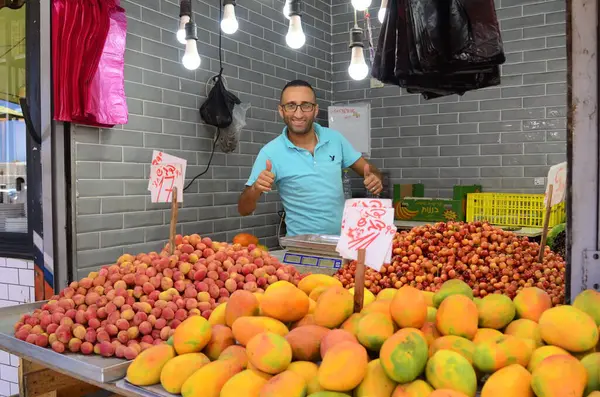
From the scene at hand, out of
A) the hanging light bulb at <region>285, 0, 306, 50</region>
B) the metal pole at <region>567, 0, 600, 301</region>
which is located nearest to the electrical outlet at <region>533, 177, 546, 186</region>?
the hanging light bulb at <region>285, 0, 306, 50</region>

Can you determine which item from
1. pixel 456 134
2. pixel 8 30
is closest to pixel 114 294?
pixel 8 30

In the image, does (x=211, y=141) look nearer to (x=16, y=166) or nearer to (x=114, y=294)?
(x=16, y=166)

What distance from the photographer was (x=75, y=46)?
3195 mm

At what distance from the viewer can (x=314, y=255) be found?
8.53 feet

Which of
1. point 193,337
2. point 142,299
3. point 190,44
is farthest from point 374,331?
point 190,44

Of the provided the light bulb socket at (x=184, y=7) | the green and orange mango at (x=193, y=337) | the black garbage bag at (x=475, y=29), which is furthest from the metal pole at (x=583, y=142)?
the light bulb socket at (x=184, y=7)

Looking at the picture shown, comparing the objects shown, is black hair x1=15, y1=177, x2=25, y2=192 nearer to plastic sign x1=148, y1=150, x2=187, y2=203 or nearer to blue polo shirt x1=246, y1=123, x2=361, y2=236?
blue polo shirt x1=246, y1=123, x2=361, y2=236

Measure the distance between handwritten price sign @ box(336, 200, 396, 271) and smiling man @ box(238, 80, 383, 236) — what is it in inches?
76.5

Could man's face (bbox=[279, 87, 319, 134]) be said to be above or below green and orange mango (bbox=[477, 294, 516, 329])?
above

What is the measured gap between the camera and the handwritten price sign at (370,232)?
1364 mm

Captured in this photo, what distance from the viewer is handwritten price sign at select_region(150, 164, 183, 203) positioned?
84.0 inches

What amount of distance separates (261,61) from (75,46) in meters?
2.15

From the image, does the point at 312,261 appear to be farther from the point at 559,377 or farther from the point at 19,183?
the point at 19,183

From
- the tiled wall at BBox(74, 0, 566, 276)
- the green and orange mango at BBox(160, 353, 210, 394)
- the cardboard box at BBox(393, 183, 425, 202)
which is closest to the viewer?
the green and orange mango at BBox(160, 353, 210, 394)
